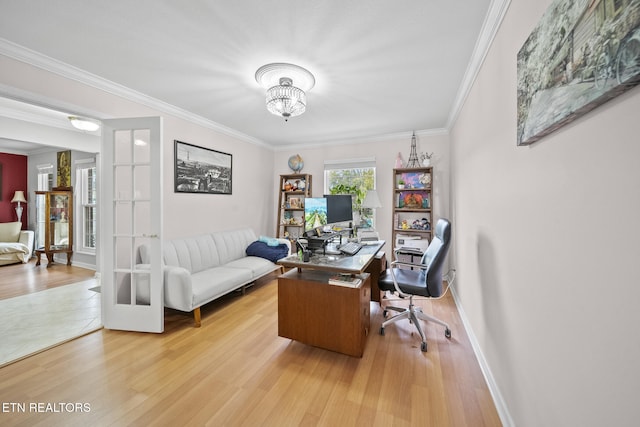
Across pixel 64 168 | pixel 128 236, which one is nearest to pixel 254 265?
pixel 128 236

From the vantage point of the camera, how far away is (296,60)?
207 centimetres

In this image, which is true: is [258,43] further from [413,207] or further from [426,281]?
[413,207]

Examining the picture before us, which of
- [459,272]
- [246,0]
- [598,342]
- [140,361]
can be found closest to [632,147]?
[598,342]

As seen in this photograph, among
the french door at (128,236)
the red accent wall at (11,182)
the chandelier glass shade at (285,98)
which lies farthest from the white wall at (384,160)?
the red accent wall at (11,182)

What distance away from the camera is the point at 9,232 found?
5.12 metres

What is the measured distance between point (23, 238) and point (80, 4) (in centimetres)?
647

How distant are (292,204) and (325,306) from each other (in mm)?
3104

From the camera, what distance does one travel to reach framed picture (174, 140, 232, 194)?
3275mm

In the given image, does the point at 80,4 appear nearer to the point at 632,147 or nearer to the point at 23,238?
the point at 632,147

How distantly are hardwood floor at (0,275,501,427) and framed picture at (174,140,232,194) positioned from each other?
75.8 inches

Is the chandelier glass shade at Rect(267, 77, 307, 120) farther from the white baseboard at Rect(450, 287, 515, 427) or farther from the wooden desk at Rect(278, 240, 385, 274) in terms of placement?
the white baseboard at Rect(450, 287, 515, 427)

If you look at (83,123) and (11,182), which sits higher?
(83,123)

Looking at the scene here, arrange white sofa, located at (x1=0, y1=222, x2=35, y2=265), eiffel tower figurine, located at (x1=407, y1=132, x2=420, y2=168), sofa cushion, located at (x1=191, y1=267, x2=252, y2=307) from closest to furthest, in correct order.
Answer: sofa cushion, located at (x1=191, y1=267, x2=252, y2=307) < eiffel tower figurine, located at (x1=407, y1=132, x2=420, y2=168) < white sofa, located at (x1=0, y1=222, x2=35, y2=265)

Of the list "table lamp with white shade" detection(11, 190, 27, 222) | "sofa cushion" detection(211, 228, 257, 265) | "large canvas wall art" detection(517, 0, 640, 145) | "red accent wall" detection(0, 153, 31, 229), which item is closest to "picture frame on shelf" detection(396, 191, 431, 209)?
"sofa cushion" detection(211, 228, 257, 265)
